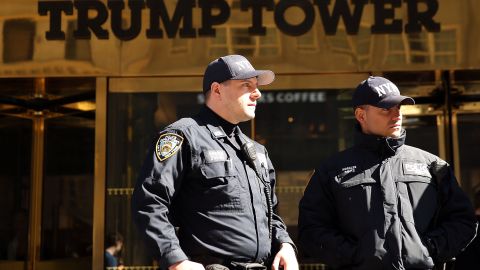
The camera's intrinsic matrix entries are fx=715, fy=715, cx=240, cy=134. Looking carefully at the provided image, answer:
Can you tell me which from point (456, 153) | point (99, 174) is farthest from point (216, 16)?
point (456, 153)

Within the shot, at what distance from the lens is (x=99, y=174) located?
6.13 m

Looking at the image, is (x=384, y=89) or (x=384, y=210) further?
(x=384, y=89)

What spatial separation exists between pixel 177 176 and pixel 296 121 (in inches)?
130

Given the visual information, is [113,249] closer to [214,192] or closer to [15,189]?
[15,189]

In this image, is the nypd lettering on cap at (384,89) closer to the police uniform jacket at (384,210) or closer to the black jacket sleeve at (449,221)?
the police uniform jacket at (384,210)

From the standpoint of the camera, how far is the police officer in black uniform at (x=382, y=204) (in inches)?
129

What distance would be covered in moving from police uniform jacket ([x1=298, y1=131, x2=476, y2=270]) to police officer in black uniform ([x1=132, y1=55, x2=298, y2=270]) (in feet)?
0.94

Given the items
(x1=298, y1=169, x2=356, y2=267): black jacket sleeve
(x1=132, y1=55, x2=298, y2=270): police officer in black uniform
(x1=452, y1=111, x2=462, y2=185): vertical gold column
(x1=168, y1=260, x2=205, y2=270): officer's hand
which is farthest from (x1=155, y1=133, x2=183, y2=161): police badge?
(x1=452, y1=111, x2=462, y2=185): vertical gold column

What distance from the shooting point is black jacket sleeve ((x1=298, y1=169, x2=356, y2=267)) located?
339 centimetres

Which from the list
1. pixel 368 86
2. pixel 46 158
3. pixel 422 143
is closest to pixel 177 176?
pixel 368 86

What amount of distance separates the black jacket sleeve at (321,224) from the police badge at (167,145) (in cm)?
83

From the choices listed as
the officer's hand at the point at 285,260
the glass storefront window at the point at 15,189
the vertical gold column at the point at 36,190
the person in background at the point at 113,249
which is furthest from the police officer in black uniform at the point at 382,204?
the glass storefront window at the point at 15,189

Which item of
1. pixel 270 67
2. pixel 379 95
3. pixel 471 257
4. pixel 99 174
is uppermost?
pixel 270 67

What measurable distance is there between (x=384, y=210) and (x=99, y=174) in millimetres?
3384
